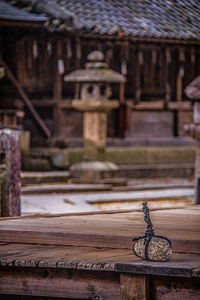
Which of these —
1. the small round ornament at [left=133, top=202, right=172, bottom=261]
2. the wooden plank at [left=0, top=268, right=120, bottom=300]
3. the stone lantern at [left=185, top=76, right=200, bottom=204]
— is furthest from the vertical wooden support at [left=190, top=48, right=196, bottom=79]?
the wooden plank at [left=0, top=268, right=120, bottom=300]

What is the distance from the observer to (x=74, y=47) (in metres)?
16.0

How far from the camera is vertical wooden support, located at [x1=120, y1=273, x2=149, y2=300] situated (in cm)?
456

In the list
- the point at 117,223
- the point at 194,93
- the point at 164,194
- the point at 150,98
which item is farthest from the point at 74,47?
the point at 117,223

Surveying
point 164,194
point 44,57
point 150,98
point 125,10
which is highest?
point 125,10

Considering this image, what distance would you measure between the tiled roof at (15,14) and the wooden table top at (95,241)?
7.81 meters

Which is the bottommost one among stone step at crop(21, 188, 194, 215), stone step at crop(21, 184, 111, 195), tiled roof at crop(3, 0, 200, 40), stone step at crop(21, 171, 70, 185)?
stone step at crop(21, 171, 70, 185)

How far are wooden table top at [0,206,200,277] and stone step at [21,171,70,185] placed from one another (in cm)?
741

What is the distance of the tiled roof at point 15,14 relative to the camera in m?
13.2

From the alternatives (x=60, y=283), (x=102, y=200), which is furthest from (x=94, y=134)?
(x=60, y=283)

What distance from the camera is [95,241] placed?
5184 mm

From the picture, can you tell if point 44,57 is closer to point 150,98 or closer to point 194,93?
point 150,98

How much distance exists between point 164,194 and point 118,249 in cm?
716

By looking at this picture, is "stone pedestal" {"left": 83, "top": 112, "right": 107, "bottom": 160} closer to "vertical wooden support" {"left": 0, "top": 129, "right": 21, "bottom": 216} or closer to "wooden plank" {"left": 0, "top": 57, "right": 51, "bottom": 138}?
"wooden plank" {"left": 0, "top": 57, "right": 51, "bottom": 138}

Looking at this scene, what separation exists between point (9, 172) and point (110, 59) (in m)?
9.17
